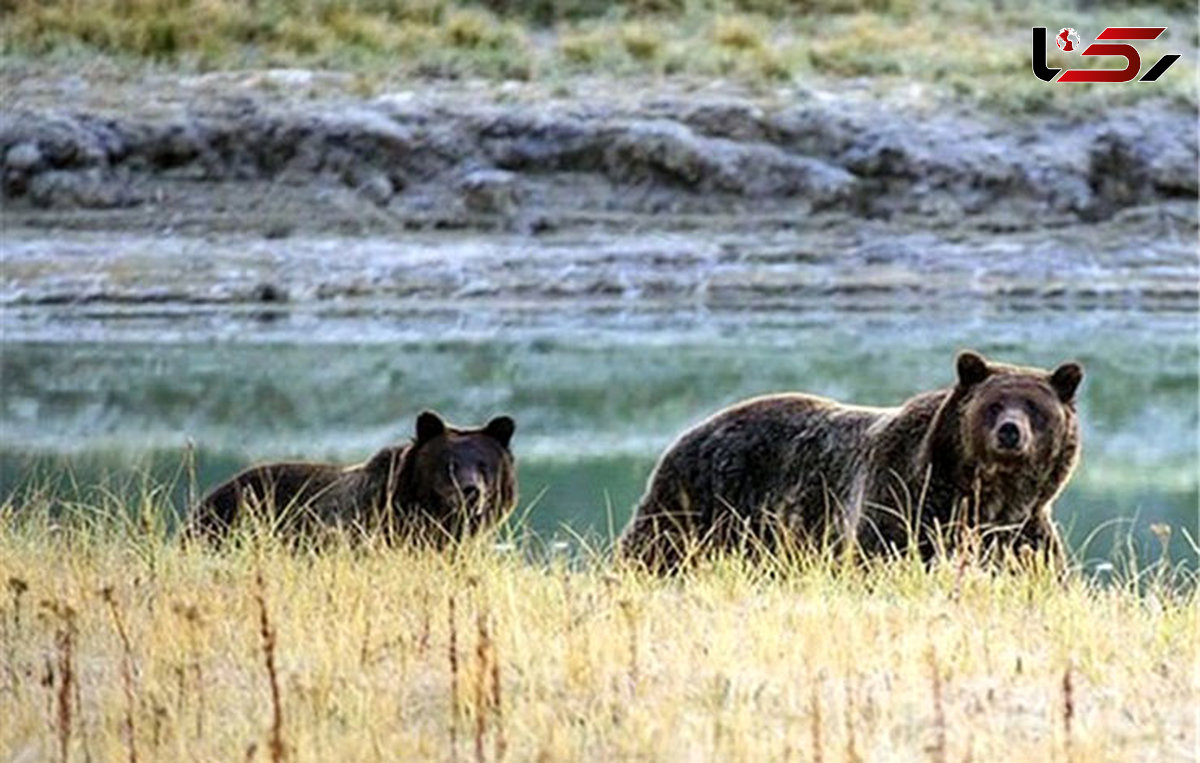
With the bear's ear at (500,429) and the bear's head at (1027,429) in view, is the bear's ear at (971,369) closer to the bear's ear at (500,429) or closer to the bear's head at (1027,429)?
the bear's head at (1027,429)

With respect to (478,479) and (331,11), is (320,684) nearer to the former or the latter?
(478,479)

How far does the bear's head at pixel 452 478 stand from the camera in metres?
10.6

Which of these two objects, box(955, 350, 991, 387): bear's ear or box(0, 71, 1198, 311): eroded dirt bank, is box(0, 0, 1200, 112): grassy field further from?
box(955, 350, 991, 387): bear's ear

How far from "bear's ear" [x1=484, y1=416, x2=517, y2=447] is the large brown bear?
621mm

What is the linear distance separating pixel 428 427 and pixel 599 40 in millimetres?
18485

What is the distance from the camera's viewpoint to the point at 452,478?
10.7 meters

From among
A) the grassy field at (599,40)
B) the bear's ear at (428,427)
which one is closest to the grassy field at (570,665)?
the bear's ear at (428,427)

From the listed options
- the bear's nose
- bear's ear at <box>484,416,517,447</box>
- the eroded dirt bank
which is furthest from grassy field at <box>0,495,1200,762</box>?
the eroded dirt bank

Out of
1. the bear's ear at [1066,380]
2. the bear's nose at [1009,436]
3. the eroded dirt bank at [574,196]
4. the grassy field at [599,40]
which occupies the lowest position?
the eroded dirt bank at [574,196]

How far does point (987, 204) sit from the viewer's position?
25.4 m

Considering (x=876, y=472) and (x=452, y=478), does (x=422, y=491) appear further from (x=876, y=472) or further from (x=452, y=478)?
(x=876, y=472)

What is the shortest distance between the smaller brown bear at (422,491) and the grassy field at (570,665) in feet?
7.51

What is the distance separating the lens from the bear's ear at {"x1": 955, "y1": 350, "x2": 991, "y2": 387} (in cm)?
945

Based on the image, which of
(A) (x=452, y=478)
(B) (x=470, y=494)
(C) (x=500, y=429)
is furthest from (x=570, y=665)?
(C) (x=500, y=429)
